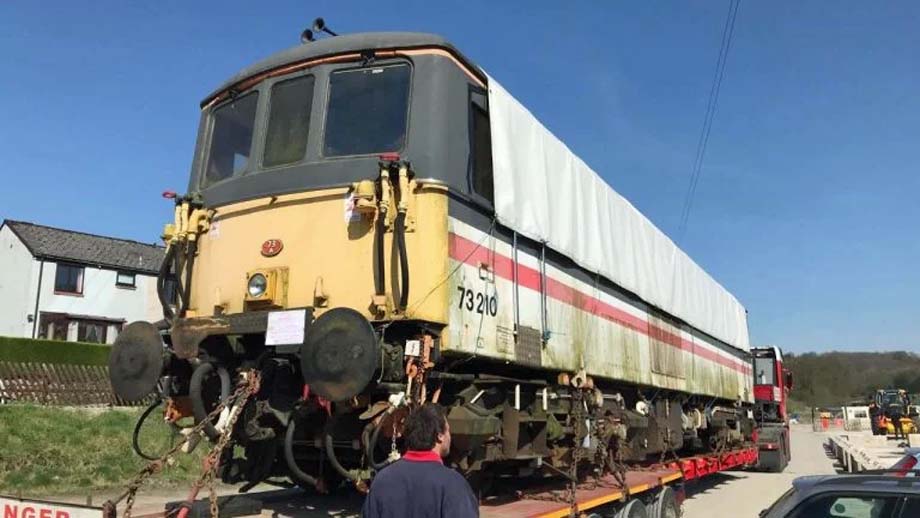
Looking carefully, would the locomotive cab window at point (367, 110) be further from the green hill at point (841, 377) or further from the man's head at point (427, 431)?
the green hill at point (841, 377)

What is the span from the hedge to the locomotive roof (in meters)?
20.1

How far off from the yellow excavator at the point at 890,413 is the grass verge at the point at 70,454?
1363 inches

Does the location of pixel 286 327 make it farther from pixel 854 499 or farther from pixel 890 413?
pixel 890 413

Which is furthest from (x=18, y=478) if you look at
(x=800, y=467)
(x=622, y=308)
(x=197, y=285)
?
(x=800, y=467)

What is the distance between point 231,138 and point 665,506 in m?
6.58

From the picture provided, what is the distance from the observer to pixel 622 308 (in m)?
8.95

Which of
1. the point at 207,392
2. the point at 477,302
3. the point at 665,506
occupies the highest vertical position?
the point at 477,302

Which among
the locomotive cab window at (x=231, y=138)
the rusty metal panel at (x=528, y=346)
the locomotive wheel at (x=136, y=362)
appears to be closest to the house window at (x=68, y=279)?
the locomotive cab window at (x=231, y=138)

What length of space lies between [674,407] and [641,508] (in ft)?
11.2

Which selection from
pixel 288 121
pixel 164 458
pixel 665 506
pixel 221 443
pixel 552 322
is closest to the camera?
pixel 164 458

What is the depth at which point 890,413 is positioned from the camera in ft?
122

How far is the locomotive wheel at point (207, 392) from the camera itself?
201 inches

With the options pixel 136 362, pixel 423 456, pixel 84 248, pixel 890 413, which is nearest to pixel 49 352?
pixel 84 248

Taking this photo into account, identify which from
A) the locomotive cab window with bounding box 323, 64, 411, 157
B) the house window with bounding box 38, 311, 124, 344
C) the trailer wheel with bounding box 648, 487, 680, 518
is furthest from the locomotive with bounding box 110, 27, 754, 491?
the house window with bounding box 38, 311, 124, 344
